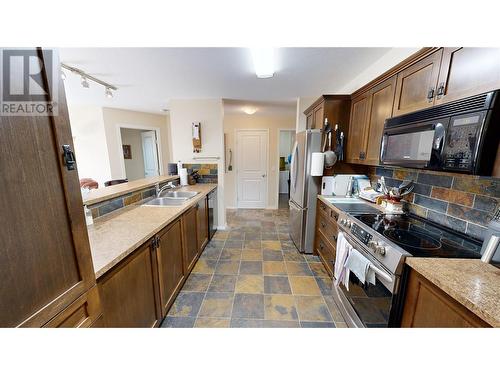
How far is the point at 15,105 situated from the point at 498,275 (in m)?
1.98

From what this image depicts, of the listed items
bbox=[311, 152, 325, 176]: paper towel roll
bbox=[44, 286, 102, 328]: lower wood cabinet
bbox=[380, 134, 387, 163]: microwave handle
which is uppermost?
bbox=[380, 134, 387, 163]: microwave handle

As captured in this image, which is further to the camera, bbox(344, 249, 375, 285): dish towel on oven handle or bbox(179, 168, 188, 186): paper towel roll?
bbox(179, 168, 188, 186): paper towel roll

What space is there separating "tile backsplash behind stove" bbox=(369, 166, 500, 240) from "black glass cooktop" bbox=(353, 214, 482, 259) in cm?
8

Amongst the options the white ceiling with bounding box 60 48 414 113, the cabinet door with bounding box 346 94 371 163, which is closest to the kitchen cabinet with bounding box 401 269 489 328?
the cabinet door with bounding box 346 94 371 163

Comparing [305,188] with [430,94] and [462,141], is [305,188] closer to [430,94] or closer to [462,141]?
[430,94]

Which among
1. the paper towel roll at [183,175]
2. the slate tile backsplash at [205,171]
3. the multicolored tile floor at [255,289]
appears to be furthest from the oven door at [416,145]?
the paper towel roll at [183,175]

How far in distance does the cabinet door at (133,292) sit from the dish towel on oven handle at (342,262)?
155cm

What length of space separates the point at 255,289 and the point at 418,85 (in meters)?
2.29

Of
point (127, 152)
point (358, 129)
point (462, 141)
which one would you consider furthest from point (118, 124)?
point (462, 141)

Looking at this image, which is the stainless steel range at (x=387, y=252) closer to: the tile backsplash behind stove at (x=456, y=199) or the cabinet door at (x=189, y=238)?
the tile backsplash behind stove at (x=456, y=199)

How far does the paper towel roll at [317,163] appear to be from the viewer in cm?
228

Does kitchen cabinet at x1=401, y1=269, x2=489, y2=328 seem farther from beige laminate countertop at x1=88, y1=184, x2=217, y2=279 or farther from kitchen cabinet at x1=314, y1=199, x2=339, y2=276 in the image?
beige laminate countertop at x1=88, y1=184, x2=217, y2=279

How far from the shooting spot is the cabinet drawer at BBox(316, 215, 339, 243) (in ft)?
6.47
